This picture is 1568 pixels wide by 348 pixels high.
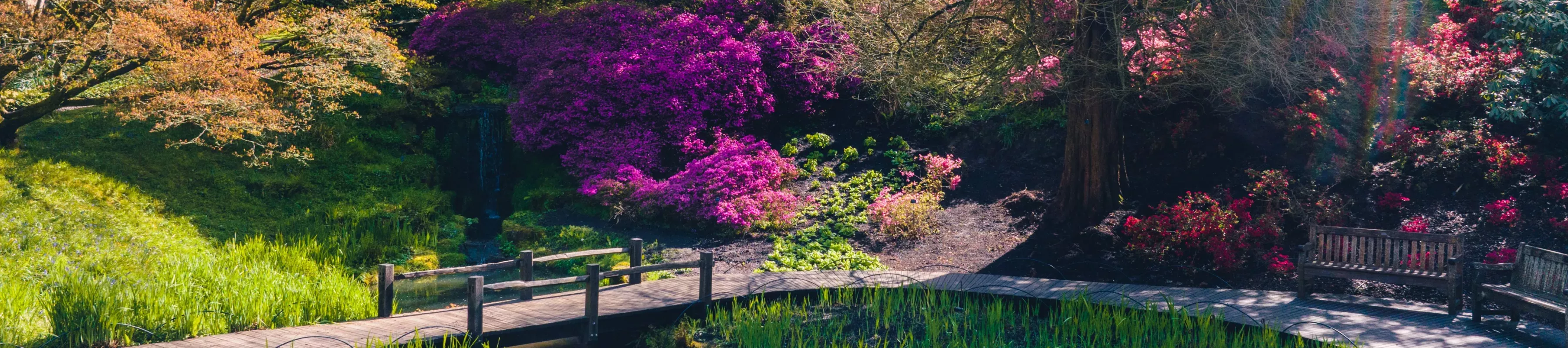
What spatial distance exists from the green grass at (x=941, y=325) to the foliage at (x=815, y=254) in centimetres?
179

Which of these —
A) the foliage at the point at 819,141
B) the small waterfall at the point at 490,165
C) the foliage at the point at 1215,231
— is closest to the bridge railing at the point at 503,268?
the foliage at the point at 1215,231

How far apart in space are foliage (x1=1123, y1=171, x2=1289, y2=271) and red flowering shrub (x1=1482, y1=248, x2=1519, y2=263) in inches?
65.2

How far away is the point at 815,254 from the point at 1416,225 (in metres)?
6.09

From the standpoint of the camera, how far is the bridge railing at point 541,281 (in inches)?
273

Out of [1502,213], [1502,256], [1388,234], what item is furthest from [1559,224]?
[1388,234]

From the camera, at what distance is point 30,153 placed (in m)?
11.9

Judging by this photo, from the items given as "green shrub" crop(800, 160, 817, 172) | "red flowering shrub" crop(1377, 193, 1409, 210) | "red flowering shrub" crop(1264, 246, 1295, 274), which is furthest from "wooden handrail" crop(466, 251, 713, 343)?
"red flowering shrub" crop(1377, 193, 1409, 210)

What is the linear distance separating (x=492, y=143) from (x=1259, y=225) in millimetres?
11262

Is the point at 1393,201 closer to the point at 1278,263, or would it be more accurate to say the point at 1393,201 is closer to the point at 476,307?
the point at 1278,263

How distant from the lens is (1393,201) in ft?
31.3

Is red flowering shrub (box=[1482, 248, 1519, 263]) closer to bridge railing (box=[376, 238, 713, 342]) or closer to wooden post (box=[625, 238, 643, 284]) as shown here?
bridge railing (box=[376, 238, 713, 342])

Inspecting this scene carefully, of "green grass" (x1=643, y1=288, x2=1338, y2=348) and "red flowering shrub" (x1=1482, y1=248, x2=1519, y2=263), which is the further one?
"red flowering shrub" (x1=1482, y1=248, x2=1519, y2=263)

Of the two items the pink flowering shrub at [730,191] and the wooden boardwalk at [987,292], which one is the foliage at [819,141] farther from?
the wooden boardwalk at [987,292]

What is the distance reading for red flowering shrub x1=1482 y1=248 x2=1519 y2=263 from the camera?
7996mm
